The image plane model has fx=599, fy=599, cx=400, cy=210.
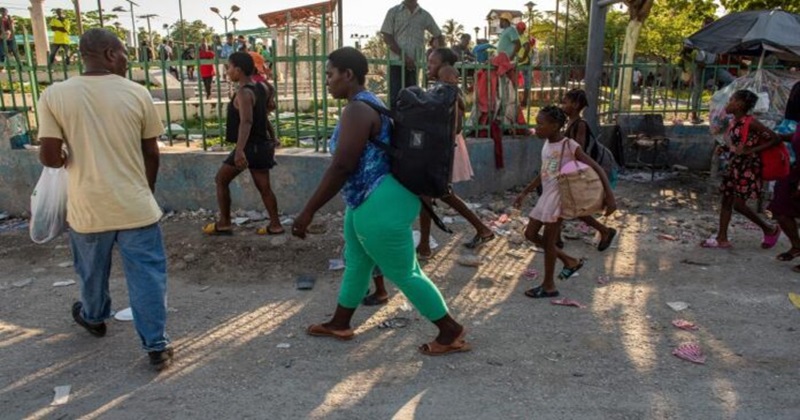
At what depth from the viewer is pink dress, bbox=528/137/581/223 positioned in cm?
402

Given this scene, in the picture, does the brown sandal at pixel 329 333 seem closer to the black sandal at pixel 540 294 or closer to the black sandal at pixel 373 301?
the black sandal at pixel 373 301

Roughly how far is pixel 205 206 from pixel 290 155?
1072mm

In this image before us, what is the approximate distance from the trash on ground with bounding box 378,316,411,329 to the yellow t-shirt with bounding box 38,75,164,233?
1467 mm

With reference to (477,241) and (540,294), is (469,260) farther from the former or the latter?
(540,294)

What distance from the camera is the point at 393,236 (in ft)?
9.47

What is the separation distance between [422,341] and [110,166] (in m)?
1.89

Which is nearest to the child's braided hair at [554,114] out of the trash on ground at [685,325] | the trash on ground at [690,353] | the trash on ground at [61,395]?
the trash on ground at [685,325]

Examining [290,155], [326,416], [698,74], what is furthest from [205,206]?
[698,74]

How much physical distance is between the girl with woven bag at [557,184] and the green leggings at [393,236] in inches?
48.3

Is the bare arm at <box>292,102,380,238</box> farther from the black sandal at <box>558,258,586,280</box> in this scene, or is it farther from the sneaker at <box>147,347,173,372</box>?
the black sandal at <box>558,258,586,280</box>

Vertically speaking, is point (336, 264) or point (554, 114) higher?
point (554, 114)

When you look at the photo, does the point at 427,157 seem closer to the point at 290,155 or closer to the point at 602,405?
the point at 602,405

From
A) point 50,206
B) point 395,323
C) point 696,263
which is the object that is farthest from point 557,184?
point 50,206

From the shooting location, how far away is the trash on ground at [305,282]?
169 inches
